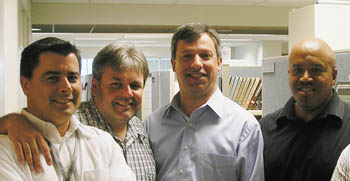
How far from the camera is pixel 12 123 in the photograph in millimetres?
1129

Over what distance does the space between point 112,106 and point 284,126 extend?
0.75 meters

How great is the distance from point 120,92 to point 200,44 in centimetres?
37

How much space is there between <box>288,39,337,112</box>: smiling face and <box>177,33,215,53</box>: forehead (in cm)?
34

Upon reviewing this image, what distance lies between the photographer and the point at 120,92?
1.46m

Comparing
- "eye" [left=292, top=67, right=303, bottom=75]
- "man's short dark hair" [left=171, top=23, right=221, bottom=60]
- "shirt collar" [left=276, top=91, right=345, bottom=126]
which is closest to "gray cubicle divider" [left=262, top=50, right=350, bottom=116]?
"shirt collar" [left=276, top=91, right=345, bottom=126]

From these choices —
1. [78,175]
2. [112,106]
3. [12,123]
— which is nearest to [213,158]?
[112,106]

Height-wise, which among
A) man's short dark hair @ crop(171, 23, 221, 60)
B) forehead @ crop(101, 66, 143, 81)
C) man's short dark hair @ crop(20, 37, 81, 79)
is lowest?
forehead @ crop(101, 66, 143, 81)

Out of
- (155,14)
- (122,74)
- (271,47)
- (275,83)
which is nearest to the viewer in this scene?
(122,74)

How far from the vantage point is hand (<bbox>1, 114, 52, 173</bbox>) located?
1.06m

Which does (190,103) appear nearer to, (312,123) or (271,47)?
(312,123)

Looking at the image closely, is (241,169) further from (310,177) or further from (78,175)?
(78,175)

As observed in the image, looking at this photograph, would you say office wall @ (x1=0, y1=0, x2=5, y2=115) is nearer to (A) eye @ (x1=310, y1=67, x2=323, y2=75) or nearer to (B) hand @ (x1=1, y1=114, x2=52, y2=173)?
(B) hand @ (x1=1, y1=114, x2=52, y2=173)

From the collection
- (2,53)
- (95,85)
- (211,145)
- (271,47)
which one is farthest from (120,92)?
(271,47)

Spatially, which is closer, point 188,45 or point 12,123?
point 12,123
